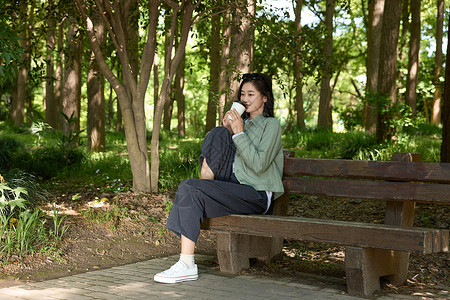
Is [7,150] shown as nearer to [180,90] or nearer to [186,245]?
[186,245]

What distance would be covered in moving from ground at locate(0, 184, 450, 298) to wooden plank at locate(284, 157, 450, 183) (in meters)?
0.87

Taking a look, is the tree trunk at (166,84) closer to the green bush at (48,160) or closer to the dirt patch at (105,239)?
the dirt patch at (105,239)

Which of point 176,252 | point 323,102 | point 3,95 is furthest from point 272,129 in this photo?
point 3,95

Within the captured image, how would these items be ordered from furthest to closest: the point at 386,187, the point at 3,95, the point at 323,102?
the point at 3,95 < the point at 323,102 < the point at 386,187

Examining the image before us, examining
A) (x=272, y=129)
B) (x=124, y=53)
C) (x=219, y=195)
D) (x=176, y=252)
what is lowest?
(x=176, y=252)

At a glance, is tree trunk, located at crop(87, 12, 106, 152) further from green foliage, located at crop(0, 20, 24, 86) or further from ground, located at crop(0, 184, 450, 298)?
green foliage, located at crop(0, 20, 24, 86)

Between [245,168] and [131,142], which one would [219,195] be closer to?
[245,168]

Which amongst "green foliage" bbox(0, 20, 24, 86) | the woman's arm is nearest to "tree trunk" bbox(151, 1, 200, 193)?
"green foliage" bbox(0, 20, 24, 86)

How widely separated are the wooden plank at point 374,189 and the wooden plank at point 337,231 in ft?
1.65

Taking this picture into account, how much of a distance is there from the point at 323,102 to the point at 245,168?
15.4 metres

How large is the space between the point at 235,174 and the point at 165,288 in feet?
3.74

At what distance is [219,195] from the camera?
4.53 m

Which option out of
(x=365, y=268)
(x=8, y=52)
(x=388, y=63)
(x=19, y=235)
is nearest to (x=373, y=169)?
(x=365, y=268)

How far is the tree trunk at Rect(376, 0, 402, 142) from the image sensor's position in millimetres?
10680
